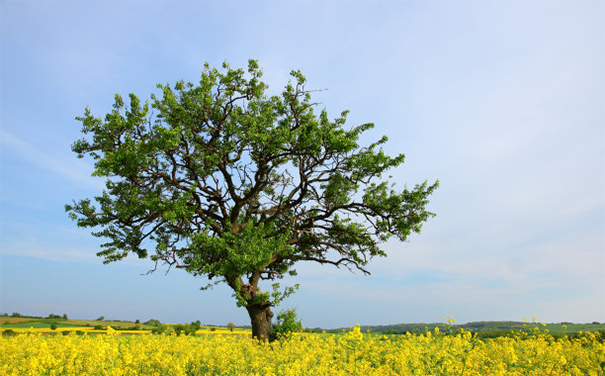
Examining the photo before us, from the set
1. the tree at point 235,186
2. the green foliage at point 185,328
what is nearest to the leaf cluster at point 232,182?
the tree at point 235,186

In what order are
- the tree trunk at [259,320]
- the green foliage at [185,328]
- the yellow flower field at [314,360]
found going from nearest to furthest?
the yellow flower field at [314,360] < the tree trunk at [259,320] < the green foliage at [185,328]

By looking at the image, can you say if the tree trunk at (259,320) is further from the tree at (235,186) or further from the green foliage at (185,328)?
the green foliage at (185,328)

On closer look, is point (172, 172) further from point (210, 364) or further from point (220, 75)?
point (210, 364)

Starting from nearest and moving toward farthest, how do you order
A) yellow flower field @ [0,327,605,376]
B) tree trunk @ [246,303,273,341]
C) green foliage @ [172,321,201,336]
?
1. yellow flower field @ [0,327,605,376]
2. tree trunk @ [246,303,273,341]
3. green foliage @ [172,321,201,336]

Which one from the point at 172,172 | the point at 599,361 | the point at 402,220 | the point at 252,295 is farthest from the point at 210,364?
the point at 402,220

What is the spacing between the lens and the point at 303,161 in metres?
19.5

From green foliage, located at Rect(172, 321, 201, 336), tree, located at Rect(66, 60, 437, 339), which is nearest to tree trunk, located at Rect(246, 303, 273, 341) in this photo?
tree, located at Rect(66, 60, 437, 339)

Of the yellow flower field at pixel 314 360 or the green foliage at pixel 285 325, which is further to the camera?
the green foliage at pixel 285 325

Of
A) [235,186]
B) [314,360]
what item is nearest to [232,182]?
[235,186]

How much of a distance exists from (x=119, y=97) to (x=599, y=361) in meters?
19.7

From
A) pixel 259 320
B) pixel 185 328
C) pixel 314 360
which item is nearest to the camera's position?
pixel 314 360

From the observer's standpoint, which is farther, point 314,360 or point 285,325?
point 285,325

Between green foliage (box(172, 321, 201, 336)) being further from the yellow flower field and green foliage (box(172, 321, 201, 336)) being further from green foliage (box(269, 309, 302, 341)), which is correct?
the yellow flower field

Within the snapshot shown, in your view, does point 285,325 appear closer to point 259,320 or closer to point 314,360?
point 259,320
